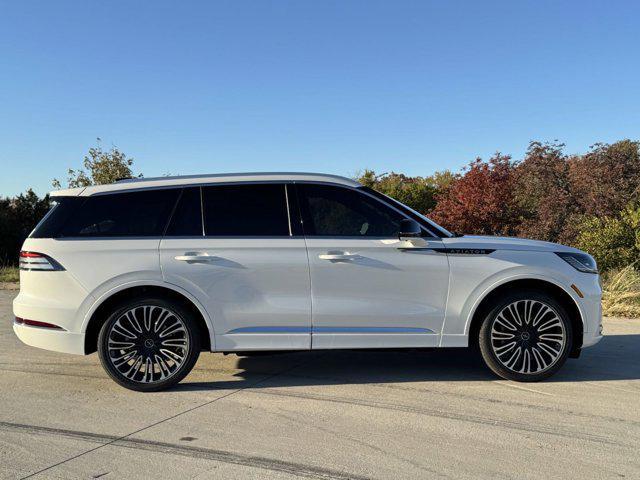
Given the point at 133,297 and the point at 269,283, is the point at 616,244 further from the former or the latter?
the point at 133,297

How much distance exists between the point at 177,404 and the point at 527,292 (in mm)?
3247

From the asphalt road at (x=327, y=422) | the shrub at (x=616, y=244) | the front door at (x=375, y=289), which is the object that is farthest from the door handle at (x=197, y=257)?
the shrub at (x=616, y=244)

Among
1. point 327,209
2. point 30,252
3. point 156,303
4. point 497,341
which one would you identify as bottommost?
point 497,341

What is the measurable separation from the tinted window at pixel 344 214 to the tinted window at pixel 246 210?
237 millimetres

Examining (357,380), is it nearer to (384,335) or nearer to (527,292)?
(384,335)

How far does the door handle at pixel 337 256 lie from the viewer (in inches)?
191

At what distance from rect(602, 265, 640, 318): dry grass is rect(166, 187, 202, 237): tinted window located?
7.07m

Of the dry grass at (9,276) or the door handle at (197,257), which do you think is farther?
the dry grass at (9,276)

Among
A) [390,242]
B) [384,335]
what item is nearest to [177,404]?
[384,335]

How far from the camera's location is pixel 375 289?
192 inches

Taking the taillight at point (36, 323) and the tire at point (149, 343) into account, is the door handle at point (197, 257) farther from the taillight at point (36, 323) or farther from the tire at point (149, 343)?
the taillight at point (36, 323)

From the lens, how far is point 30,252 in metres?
4.90

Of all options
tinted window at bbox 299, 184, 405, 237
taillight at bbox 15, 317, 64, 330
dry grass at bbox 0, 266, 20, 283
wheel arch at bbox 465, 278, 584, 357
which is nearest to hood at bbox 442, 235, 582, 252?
wheel arch at bbox 465, 278, 584, 357

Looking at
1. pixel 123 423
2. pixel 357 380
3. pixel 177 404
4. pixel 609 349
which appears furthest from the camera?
pixel 609 349
